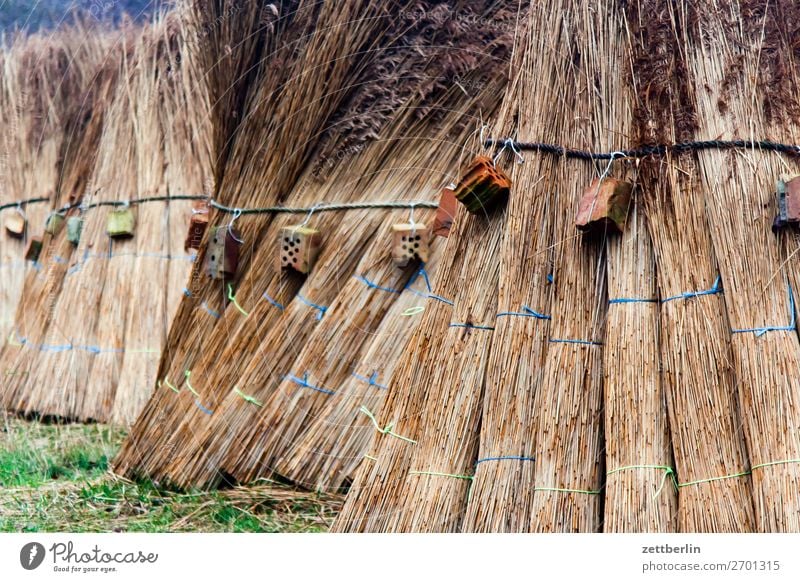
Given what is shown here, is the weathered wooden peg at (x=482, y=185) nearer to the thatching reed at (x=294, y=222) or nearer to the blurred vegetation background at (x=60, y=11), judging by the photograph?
the thatching reed at (x=294, y=222)

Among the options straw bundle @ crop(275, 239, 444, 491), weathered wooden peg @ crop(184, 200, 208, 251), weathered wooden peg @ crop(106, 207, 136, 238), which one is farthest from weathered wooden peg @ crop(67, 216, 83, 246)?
straw bundle @ crop(275, 239, 444, 491)

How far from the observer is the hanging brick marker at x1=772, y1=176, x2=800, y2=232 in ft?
6.23

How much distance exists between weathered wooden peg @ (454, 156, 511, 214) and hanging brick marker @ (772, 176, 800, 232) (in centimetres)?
56

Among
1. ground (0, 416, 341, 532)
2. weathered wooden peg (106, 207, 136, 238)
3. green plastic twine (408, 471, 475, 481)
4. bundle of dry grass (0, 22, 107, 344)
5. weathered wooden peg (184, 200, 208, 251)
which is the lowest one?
ground (0, 416, 341, 532)

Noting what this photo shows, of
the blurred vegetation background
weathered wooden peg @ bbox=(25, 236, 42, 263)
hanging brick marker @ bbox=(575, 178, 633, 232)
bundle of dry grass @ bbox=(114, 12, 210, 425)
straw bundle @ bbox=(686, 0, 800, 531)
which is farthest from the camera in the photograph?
weathered wooden peg @ bbox=(25, 236, 42, 263)

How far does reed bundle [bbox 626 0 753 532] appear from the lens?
184 cm

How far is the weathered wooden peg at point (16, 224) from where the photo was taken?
4090 mm

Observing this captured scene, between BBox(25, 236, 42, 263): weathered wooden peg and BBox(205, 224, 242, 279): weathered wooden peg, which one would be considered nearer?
BBox(205, 224, 242, 279): weathered wooden peg

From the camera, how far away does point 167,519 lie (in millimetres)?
2469

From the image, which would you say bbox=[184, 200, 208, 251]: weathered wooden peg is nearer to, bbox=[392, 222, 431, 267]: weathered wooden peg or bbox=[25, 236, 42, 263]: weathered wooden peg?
bbox=[392, 222, 431, 267]: weathered wooden peg

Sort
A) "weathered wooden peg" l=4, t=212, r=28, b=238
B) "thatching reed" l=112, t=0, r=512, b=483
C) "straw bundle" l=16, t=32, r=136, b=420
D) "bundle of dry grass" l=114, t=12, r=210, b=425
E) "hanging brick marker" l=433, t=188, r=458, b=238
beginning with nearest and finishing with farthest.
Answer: "hanging brick marker" l=433, t=188, r=458, b=238 → "thatching reed" l=112, t=0, r=512, b=483 → "bundle of dry grass" l=114, t=12, r=210, b=425 → "straw bundle" l=16, t=32, r=136, b=420 → "weathered wooden peg" l=4, t=212, r=28, b=238

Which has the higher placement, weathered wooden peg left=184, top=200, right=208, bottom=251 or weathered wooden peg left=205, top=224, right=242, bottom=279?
weathered wooden peg left=184, top=200, right=208, bottom=251

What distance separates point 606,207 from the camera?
200 centimetres

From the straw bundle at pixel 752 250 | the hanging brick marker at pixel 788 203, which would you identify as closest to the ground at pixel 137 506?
the straw bundle at pixel 752 250
